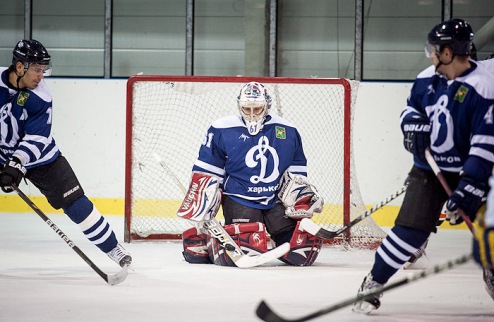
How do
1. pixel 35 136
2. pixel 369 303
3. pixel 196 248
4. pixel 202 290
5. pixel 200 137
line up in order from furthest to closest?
pixel 200 137 < pixel 196 248 < pixel 35 136 < pixel 202 290 < pixel 369 303

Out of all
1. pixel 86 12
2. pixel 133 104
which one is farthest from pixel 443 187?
pixel 86 12

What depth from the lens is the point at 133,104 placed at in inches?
227

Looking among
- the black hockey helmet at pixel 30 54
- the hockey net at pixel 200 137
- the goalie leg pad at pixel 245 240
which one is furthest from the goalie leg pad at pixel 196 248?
the black hockey helmet at pixel 30 54

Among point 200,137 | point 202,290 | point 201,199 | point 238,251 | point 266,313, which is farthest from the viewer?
point 200,137

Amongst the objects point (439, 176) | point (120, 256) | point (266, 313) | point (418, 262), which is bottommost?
point (418, 262)

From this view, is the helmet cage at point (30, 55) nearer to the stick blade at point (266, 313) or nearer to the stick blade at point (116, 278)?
the stick blade at point (116, 278)

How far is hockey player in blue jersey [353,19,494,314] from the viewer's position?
2801mm

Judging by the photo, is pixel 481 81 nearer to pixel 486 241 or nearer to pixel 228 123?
pixel 486 241

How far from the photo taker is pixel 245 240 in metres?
4.45

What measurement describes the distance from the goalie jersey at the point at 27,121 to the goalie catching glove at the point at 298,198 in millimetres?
1339

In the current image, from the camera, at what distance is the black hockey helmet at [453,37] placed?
2873 mm

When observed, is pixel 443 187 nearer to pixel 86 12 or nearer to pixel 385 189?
pixel 385 189

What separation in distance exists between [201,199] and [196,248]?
11.5 inches

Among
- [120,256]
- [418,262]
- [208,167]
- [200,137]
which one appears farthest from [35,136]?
[200,137]
